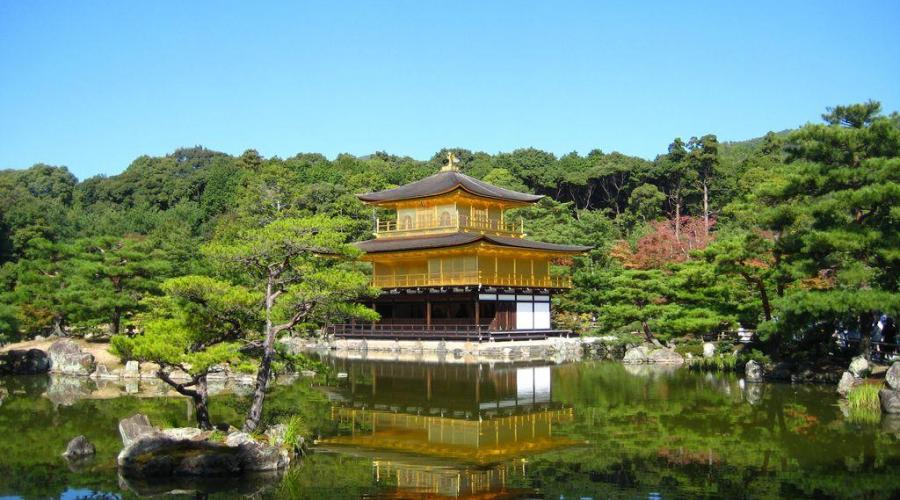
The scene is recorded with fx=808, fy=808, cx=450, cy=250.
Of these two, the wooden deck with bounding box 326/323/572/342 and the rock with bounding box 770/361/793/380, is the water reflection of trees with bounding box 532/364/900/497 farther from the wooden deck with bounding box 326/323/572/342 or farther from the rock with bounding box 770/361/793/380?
the wooden deck with bounding box 326/323/572/342

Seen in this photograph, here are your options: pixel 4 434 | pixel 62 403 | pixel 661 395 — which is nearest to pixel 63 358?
pixel 62 403

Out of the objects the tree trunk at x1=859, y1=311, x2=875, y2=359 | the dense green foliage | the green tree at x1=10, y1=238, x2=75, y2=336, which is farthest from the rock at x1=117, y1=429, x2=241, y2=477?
the green tree at x1=10, y1=238, x2=75, y2=336

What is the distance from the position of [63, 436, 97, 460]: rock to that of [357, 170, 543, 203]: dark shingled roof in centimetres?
2648

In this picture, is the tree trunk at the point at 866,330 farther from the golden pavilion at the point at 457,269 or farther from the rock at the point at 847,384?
the golden pavilion at the point at 457,269

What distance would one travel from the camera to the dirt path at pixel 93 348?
25781 millimetres

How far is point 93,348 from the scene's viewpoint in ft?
92.3

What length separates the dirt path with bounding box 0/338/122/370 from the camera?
84.6ft

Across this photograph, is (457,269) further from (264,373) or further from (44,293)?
(264,373)

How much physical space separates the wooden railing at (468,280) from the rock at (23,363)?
1541cm

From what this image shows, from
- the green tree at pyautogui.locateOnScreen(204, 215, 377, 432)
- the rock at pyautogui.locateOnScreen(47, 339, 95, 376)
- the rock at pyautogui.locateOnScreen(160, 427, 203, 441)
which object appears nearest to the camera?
the rock at pyautogui.locateOnScreen(160, 427, 203, 441)

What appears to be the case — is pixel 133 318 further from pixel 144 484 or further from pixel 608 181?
pixel 608 181

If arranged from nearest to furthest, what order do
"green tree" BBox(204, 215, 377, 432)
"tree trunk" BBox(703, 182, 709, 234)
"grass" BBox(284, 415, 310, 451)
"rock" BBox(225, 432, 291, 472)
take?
"rock" BBox(225, 432, 291, 472), "grass" BBox(284, 415, 310, 451), "green tree" BBox(204, 215, 377, 432), "tree trunk" BBox(703, 182, 709, 234)

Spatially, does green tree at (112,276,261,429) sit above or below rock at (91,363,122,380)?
above

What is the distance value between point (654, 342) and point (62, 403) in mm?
20458
